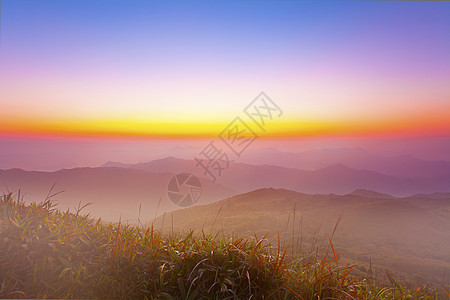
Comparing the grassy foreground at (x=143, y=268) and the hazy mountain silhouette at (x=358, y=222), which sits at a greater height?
the grassy foreground at (x=143, y=268)

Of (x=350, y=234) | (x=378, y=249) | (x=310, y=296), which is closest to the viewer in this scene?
(x=310, y=296)

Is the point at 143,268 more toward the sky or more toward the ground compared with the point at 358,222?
more toward the sky

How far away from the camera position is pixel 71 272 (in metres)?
3.66

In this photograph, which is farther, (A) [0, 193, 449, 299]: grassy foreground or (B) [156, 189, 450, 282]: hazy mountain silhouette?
(B) [156, 189, 450, 282]: hazy mountain silhouette

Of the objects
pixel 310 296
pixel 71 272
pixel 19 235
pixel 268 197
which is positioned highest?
pixel 19 235

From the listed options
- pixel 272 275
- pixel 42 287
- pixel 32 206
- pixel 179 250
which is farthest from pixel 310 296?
pixel 32 206

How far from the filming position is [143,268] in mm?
3951

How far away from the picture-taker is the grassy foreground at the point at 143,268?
142 inches

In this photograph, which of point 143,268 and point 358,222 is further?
point 358,222

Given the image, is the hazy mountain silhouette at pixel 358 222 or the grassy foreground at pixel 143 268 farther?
the hazy mountain silhouette at pixel 358 222

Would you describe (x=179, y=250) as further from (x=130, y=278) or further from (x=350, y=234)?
(x=350, y=234)

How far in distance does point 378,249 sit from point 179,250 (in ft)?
59.0

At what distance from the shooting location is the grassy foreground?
361 cm

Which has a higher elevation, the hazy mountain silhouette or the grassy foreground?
the grassy foreground
